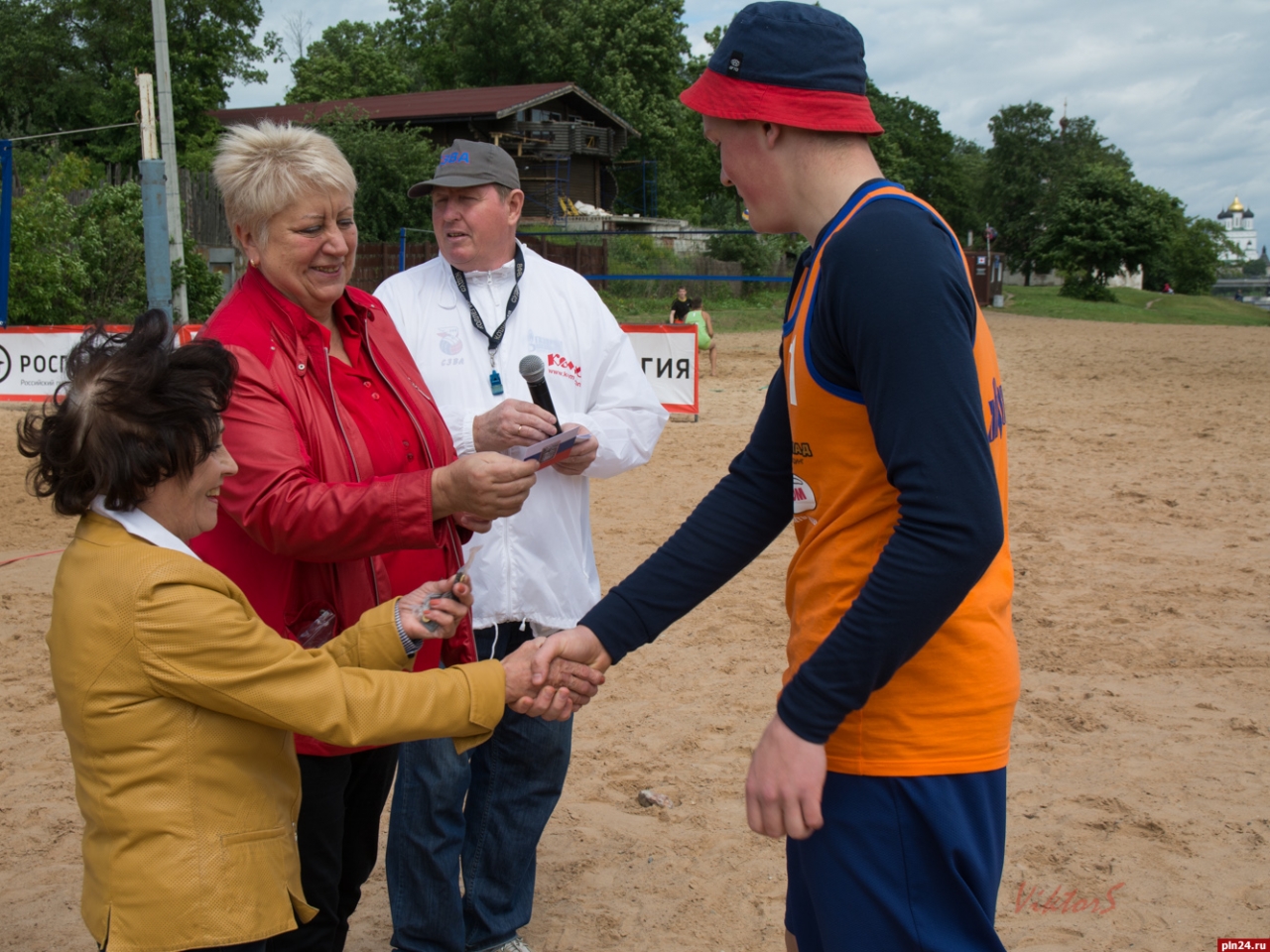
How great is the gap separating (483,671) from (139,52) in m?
42.0

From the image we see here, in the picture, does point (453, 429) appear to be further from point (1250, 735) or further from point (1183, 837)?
point (1250, 735)

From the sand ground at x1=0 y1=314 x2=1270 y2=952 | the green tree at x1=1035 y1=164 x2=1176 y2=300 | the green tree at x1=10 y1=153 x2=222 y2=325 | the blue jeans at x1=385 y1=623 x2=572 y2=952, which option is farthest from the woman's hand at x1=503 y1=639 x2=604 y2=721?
the green tree at x1=1035 y1=164 x2=1176 y2=300

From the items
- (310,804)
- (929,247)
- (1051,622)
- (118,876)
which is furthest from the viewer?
(1051,622)

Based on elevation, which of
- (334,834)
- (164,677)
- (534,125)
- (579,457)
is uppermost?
(534,125)

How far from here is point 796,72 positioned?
1831 millimetres

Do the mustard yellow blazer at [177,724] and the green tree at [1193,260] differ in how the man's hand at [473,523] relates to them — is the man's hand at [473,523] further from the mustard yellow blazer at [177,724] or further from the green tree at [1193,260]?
the green tree at [1193,260]

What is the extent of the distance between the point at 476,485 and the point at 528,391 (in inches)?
39.8

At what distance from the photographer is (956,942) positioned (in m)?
1.77

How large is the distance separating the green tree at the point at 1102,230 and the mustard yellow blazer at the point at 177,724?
49.4 metres

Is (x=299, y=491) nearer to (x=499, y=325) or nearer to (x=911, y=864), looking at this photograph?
(x=499, y=325)

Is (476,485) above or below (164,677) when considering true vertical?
above

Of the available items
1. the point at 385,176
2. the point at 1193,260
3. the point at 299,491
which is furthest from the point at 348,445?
the point at 1193,260

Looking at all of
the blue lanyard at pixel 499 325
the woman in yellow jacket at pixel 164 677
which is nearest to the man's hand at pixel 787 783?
the woman in yellow jacket at pixel 164 677

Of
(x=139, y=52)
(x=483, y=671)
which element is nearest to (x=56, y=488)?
(x=483, y=671)
